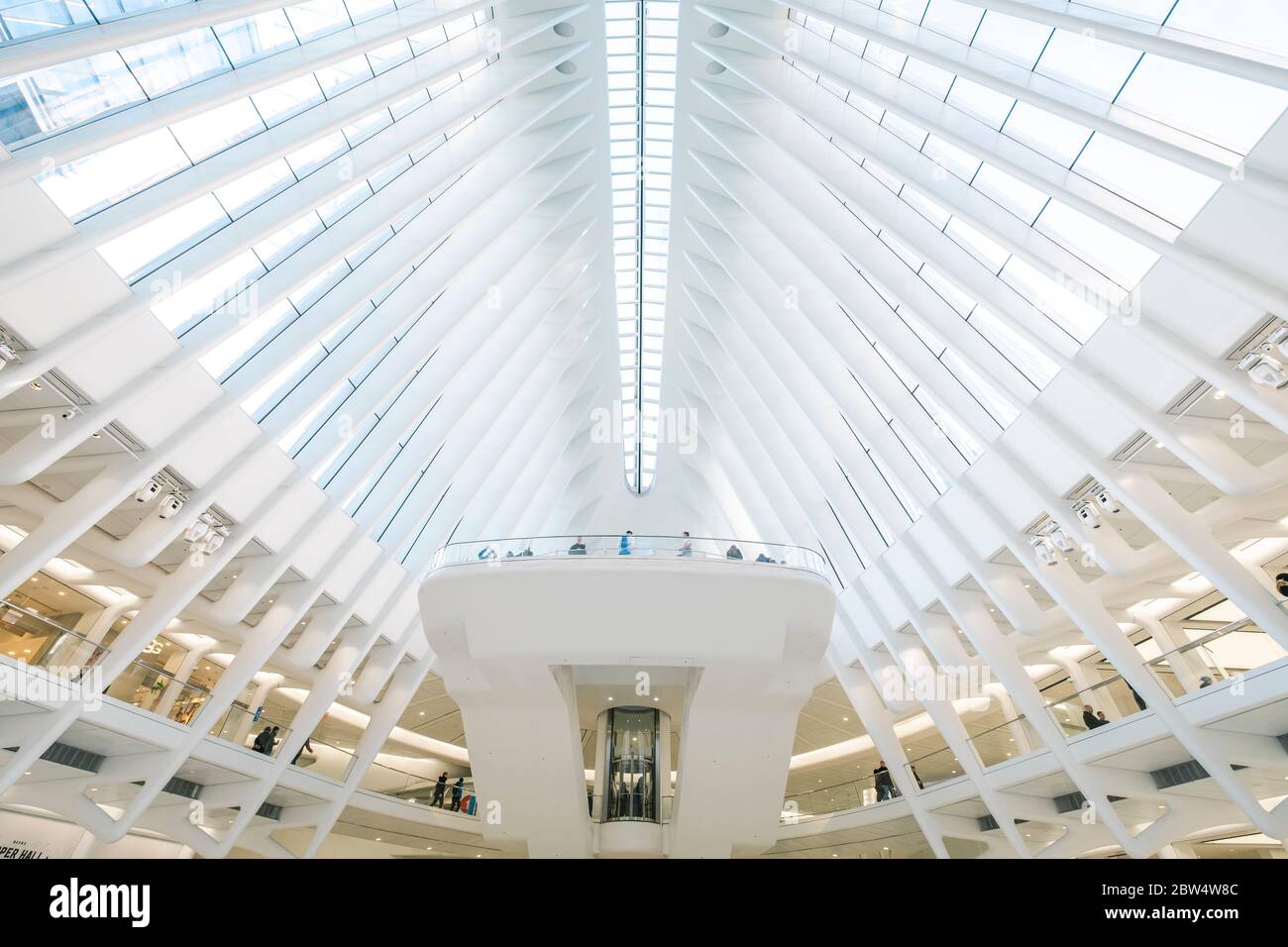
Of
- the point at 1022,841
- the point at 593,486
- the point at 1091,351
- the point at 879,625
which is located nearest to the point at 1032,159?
the point at 1091,351

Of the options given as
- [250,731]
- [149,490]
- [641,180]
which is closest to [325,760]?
[250,731]

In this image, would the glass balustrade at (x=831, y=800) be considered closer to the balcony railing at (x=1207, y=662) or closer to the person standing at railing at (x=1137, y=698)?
the person standing at railing at (x=1137, y=698)

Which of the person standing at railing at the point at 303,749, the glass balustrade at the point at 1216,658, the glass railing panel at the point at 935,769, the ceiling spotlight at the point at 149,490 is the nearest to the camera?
the glass balustrade at the point at 1216,658

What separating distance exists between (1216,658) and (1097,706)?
3130 millimetres

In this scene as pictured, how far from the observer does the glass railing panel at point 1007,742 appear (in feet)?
59.9

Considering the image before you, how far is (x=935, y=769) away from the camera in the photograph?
2069 centimetres

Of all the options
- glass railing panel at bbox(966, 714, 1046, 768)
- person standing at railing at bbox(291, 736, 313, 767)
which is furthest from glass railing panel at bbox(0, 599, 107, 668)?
glass railing panel at bbox(966, 714, 1046, 768)

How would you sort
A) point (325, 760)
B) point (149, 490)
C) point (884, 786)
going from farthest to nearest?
point (884, 786)
point (325, 760)
point (149, 490)

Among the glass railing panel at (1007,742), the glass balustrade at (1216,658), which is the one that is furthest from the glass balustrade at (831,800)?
the glass balustrade at (1216,658)

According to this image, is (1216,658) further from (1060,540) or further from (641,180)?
(641,180)

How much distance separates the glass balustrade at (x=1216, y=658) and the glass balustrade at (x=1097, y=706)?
101cm

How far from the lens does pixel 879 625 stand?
837 inches

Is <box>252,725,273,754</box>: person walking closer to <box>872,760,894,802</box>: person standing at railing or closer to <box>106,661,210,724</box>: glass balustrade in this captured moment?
<box>106,661,210,724</box>: glass balustrade

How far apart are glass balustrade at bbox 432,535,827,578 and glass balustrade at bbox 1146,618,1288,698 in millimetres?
6899
